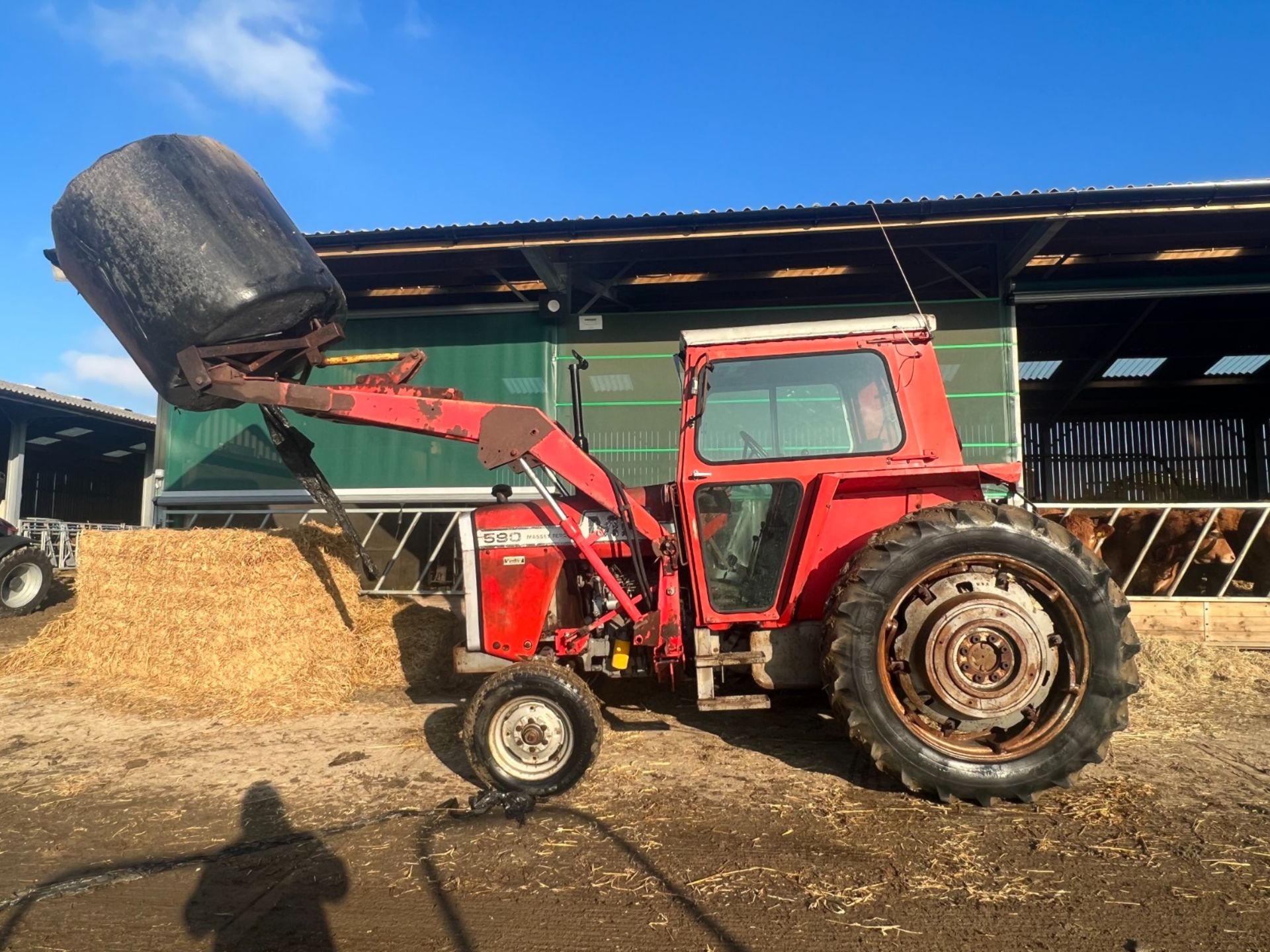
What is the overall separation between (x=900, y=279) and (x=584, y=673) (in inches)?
268

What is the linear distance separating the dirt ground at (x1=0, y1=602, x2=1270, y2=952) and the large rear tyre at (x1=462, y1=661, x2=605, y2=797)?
17cm

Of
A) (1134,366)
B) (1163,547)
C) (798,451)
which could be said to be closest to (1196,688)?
(1163,547)

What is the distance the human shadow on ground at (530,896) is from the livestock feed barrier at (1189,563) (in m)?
5.47

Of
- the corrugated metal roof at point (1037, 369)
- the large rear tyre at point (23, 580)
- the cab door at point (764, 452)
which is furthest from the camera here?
the corrugated metal roof at point (1037, 369)

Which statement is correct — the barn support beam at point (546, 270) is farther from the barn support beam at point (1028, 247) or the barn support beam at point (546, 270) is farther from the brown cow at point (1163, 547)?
the brown cow at point (1163, 547)

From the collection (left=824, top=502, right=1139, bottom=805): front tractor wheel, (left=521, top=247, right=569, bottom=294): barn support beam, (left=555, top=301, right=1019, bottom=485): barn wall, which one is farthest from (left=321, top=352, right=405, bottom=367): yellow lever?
(left=555, top=301, right=1019, bottom=485): barn wall

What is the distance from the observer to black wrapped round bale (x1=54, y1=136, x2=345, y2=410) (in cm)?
430

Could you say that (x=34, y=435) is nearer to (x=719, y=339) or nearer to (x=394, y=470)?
(x=394, y=470)

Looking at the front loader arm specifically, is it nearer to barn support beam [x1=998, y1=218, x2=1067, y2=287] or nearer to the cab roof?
the cab roof

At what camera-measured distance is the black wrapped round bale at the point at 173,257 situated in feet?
14.1

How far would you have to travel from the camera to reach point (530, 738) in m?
4.06

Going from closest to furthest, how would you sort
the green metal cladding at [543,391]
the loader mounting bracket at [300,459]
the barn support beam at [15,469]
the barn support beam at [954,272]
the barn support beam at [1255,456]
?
the loader mounting bracket at [300,459] < the barn support beam at [954,272] < the green metal cladding at [543,391] < the barn support beam at [1255,456] < the barn support beam at [15,469]

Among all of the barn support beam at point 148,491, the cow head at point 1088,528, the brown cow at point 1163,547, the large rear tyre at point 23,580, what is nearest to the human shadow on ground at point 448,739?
the cow head at point 1088,528

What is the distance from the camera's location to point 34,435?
22469mm
